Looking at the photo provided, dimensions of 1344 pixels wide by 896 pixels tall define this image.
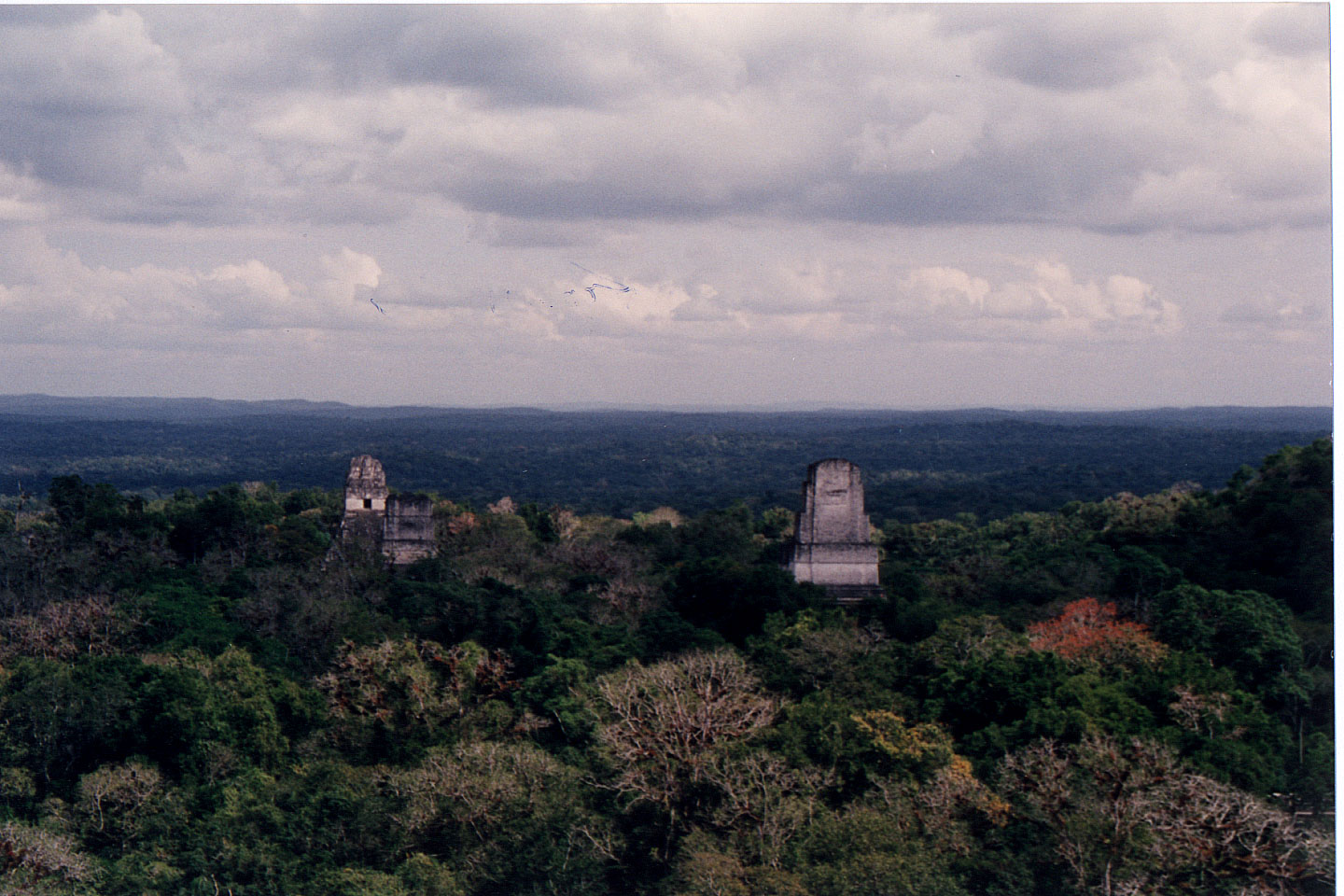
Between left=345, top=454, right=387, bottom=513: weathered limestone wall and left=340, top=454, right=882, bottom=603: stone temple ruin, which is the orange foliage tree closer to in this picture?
left=340, top=454, right=882, bottom=603: stone temple ruin

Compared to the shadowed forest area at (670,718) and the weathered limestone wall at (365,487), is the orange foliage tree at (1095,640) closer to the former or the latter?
the shadowed forest area at (670,718)

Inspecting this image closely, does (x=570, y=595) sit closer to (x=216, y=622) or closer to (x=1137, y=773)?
(x=216, y=622)

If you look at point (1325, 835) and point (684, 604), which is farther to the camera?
point (684, 604)

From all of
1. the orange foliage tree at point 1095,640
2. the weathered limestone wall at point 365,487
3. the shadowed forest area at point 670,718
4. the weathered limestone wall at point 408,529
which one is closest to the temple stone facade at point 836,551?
the shadowed forest area at point 670,718

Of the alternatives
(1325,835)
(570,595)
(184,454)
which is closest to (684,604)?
(570,595)

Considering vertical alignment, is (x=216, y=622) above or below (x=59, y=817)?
above

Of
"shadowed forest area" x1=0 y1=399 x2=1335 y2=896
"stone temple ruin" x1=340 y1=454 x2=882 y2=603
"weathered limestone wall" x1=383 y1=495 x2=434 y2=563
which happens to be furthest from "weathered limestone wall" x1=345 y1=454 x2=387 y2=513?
"stone temple ruin" x1=340 y1=454 x2=882 y2=603

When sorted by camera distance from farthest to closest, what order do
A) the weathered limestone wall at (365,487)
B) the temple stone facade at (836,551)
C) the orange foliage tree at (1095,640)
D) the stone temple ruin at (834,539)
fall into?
the weathered limestone wall at (365,487)
the temple stone facade at (836,551)
the stone temple ruin at (834,539)
the orange foliage tree at (1095,640)
